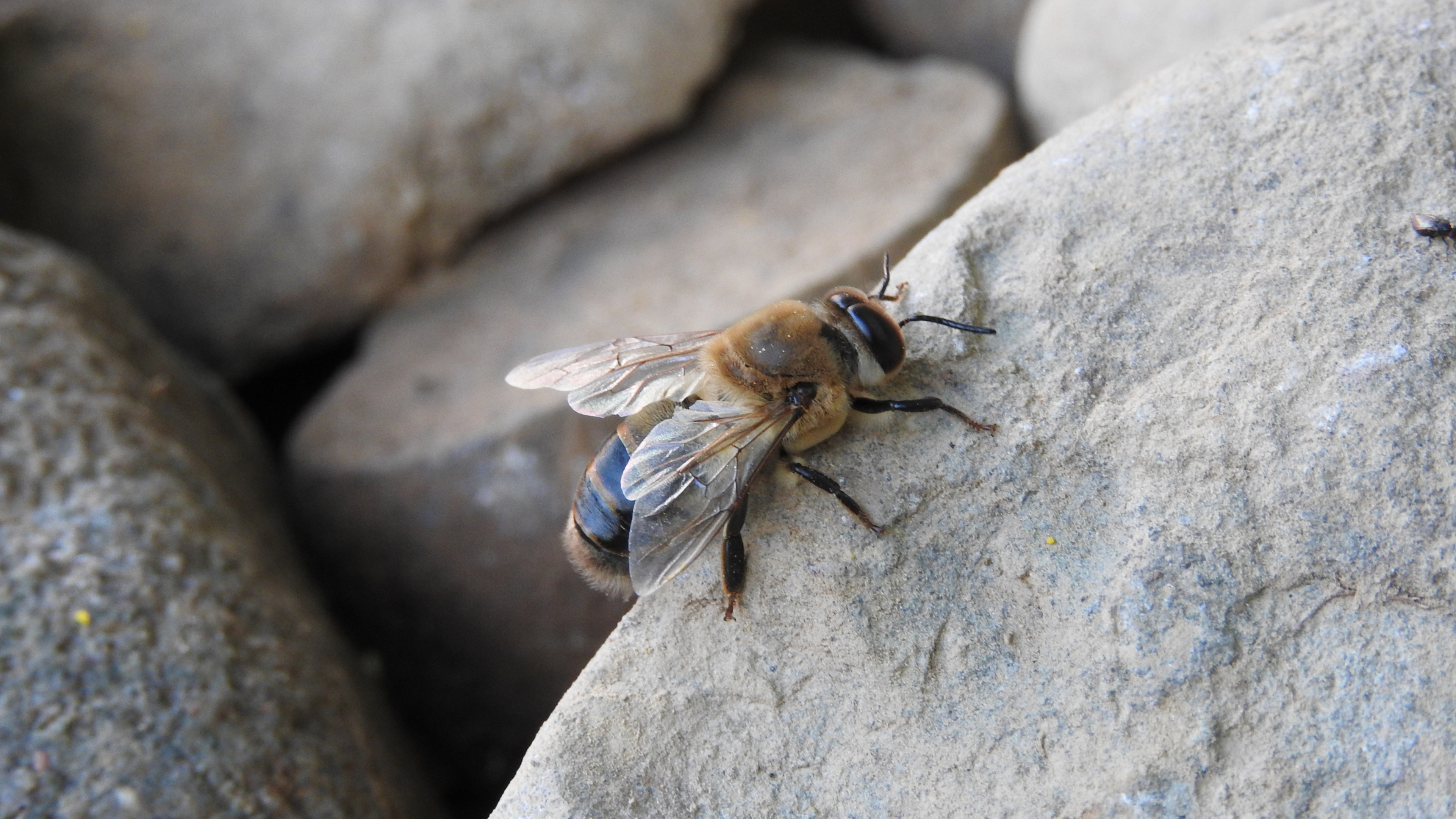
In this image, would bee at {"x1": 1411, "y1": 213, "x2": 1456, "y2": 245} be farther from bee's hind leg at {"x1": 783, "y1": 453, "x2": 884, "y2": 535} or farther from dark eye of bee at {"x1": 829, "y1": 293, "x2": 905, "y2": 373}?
bee's hind leg at {"x1": 783, "y1": 453, "x2": 884, "y2": 535}

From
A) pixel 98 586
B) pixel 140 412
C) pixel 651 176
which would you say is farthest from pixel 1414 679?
pixel 651 176

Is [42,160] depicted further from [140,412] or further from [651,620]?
[651,620]

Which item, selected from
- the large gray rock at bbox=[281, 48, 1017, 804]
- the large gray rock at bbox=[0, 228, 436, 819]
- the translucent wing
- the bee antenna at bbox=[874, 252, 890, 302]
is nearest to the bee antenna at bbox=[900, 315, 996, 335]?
the bee antenna at bbox=[874, 252, 890, 302]

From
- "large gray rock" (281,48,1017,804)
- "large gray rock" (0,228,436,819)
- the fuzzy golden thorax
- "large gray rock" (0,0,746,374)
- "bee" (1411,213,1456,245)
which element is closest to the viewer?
"bee" (1411,213,1456,245)

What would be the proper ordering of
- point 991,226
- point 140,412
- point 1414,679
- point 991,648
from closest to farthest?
point 1414,679 < point 991,648 < point 991,226 < point 140,412

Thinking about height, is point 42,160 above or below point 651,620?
above

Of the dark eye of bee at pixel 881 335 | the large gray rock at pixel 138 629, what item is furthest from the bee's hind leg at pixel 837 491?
the large gray rock at pixel 138 629

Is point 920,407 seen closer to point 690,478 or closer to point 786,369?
→ point 786,369

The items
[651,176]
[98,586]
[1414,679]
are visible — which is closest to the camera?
[1414,679]

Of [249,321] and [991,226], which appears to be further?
[249,321]
